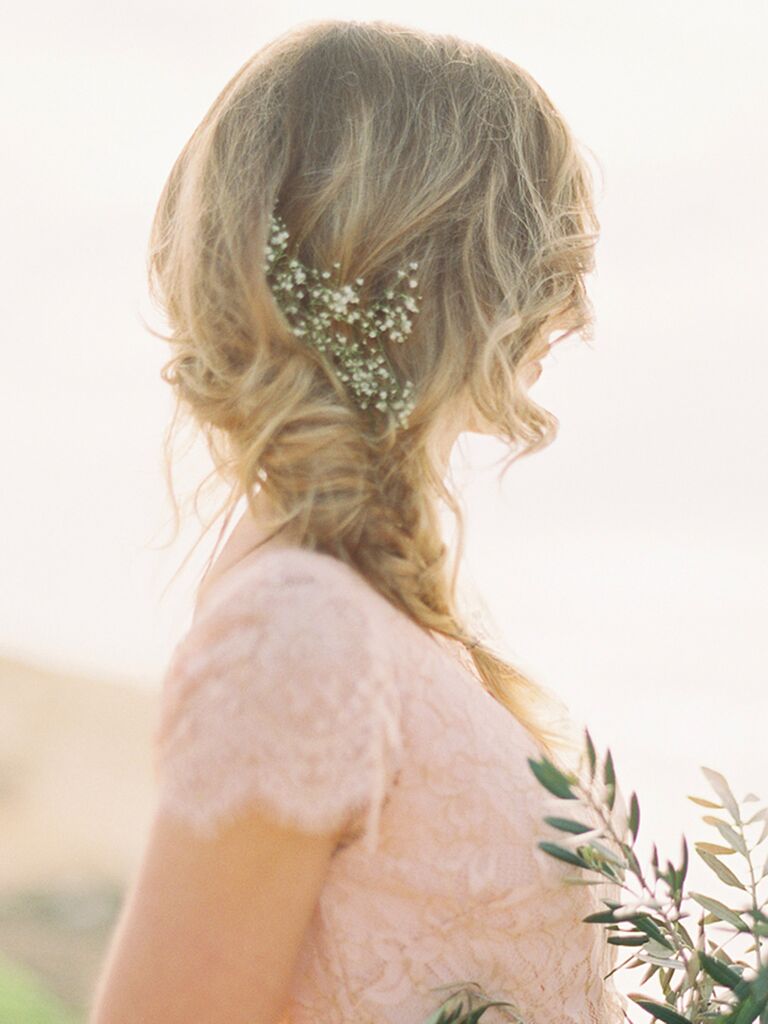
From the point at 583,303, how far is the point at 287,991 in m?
0.64

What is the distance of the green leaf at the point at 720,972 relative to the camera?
84 cm

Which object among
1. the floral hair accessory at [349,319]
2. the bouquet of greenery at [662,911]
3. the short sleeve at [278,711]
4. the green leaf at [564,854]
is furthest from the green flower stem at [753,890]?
the floral hair accessory at [349,319]

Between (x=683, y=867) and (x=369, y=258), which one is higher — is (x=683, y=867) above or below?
below

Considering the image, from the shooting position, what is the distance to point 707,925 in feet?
2.95

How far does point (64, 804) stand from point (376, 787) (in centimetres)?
598

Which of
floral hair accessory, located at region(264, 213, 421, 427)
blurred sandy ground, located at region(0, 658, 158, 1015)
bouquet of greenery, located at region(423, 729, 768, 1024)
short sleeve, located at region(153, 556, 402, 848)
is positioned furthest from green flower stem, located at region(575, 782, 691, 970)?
blurred sandy ground, located at region(0, 658, 158, 1015)

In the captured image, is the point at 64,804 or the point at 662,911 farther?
the point at 64,804

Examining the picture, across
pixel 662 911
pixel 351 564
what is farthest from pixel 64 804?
pixel 662 911

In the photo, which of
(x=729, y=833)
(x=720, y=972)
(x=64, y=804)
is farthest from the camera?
(x=64, y=804)

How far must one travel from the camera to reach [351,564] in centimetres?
97

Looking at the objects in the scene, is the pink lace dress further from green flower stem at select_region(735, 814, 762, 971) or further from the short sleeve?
green flower stem at select_region(735, 814, 762, 971)

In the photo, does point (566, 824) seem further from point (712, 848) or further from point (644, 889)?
point (712, 848)

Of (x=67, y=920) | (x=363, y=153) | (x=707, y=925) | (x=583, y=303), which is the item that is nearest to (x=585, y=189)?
(x=583, y=303)

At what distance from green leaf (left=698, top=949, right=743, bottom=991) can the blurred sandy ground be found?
456cm
